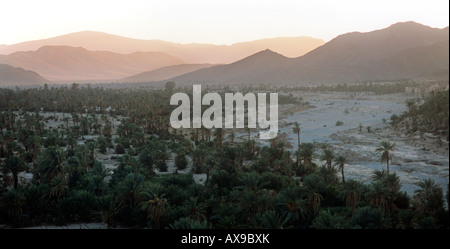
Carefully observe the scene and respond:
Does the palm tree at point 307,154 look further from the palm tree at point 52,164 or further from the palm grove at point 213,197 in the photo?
the palm tree at point 52,164

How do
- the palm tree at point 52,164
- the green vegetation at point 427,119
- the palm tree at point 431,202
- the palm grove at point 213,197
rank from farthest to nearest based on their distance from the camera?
the green vegetation at point 427,119 → the palm tree at point 52,164 → the palm tree at point 431,202 → the palm grove at point 213,197

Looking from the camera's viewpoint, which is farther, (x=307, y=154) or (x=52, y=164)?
(x=307, y=154)

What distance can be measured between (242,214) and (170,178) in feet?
45.9

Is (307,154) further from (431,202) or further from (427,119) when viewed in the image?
(427,119)

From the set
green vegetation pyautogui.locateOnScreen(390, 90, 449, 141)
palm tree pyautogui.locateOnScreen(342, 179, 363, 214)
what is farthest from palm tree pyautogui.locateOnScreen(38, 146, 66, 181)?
green vegetation pyautogui.locateOnScreen(390, 90, 449, 141)

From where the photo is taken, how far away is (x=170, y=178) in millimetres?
39000

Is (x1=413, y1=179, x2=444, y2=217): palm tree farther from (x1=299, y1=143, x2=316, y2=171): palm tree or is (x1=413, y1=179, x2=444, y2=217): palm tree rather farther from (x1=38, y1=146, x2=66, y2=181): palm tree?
(x1=38, y1=146, x2=66, y2=181): palm tree

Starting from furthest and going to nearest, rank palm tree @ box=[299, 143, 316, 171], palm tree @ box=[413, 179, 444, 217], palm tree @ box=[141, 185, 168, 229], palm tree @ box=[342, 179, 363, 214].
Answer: palm tree @ box=[299, 143, 316, 171], palm tree @ box=[342, 179, 363, 214], palm tree @ box=[413, 179, 444, 217], palm tree @ box=[141, 185, 168, 229]

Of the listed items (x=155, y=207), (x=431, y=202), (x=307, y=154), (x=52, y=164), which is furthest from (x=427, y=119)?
(x=52, y=164)

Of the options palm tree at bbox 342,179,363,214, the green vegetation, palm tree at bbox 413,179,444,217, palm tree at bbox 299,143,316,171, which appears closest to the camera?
palm tree at bbox 413,179,444,217

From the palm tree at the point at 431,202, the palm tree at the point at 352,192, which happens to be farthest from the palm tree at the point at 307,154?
the palm tree at the point at 431,202
